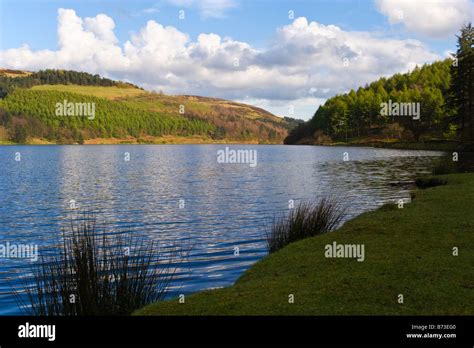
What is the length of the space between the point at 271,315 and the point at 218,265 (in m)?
8.02

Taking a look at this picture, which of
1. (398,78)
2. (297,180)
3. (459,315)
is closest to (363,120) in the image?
(398,78)

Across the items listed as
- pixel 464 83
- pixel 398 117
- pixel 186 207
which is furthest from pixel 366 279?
pixel 398 117

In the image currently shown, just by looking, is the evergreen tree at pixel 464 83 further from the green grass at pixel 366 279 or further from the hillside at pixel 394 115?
the green grass at pixel 366 279

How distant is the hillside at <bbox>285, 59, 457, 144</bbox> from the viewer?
129 meters

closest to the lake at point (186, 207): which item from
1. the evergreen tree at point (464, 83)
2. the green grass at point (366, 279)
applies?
the green grass at point (366, 279)

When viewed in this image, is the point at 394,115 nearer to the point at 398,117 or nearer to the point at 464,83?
the point at 398,117

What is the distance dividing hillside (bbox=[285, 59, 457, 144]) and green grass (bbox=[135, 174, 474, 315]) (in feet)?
326

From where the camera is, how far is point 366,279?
10016 millimetres

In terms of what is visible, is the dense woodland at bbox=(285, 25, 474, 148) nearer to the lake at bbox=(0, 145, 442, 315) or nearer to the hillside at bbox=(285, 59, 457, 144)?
the hillside at bbox=(285, 59, 457, 144)

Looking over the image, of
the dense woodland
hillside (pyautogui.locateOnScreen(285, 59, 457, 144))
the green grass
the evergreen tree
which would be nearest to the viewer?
the green grass

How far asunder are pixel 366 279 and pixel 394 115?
14612 cm

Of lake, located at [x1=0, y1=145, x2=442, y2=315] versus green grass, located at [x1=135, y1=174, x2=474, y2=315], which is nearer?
green grass, located at [x1=135, y1=174, x2=474, y2=315]

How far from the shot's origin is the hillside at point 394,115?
129m

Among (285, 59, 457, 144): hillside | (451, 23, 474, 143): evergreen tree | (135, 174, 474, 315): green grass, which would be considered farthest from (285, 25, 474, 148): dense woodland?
(135, 174, 474, 315): green grass
